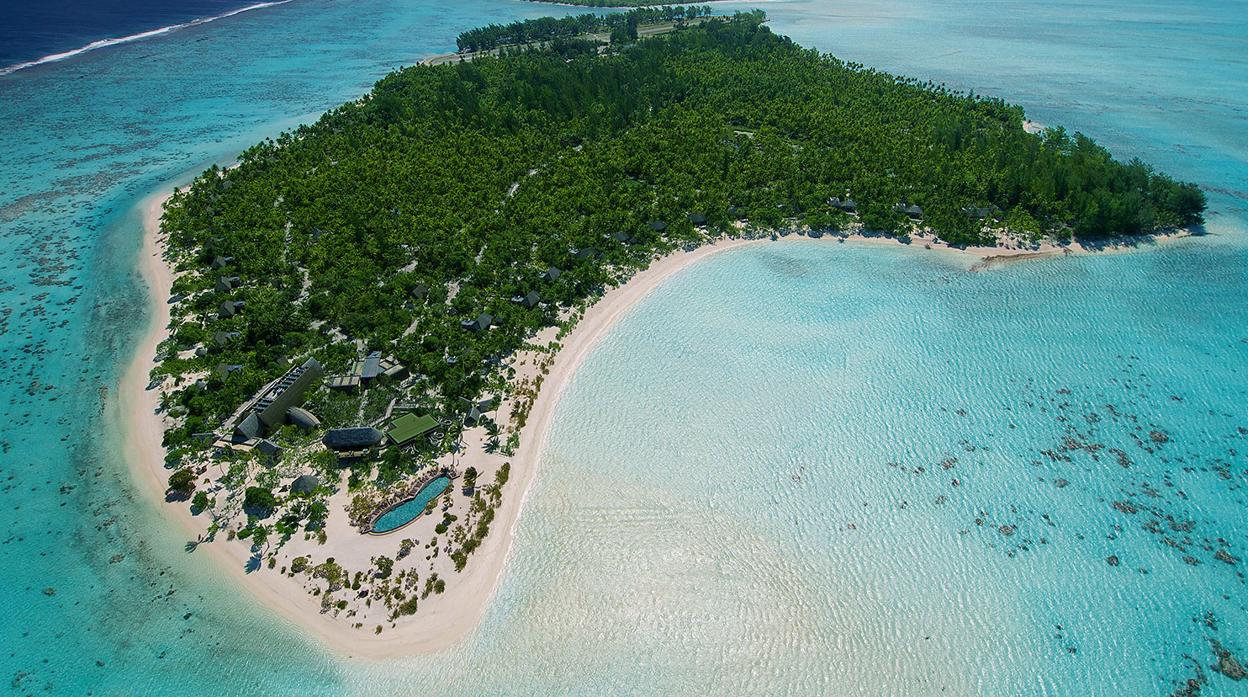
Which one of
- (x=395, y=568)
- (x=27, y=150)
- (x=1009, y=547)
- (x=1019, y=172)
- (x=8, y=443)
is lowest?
(x=1009, y=547)

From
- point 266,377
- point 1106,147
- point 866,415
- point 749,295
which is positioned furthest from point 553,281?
A: point 1106,147

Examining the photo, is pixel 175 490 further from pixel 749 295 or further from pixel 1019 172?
pixel 1019 172

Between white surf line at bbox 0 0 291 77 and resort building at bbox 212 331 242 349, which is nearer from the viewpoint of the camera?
resort building at bbox 212 331 242 349

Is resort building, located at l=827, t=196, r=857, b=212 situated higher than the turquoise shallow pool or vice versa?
resort building, located at l=827, t=196, r=857, b=212

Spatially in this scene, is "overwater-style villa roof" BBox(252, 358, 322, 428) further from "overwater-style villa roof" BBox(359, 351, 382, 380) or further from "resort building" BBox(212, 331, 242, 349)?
"resort building" BBox(212, 331, 242, 349)

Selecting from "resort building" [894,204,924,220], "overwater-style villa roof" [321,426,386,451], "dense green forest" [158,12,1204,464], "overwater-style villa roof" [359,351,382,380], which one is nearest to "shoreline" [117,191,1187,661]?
"dense green forest" [158,12,1204,464]

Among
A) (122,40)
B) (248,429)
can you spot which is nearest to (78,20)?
(122,40)

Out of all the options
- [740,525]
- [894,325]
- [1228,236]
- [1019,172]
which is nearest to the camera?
[740,525]
